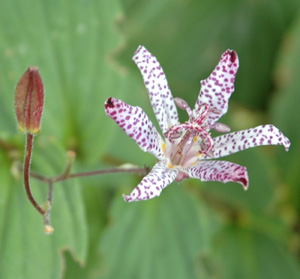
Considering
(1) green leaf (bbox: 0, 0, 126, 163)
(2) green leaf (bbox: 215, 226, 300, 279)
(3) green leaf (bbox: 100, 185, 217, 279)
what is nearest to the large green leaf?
(1) green leaf (bbox: 0, 0, 126, 163)

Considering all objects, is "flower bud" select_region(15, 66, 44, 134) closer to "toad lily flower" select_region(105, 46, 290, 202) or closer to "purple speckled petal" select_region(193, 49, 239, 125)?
"toad lily flower" select_region(105, 46, 290, 202)

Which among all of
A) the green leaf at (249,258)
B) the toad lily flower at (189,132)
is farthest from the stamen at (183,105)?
the green leaf at (249,258)

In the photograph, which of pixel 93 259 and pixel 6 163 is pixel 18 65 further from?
pixel 93 259

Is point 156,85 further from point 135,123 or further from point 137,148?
point 137,148

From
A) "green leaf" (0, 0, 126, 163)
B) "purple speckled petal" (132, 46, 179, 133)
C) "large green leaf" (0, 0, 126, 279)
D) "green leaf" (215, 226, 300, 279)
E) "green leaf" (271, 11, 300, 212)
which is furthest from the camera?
"green leaf" (271, 11, 300, 212)

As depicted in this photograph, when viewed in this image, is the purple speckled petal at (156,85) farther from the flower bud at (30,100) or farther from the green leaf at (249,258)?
the green leaf at (249,258)

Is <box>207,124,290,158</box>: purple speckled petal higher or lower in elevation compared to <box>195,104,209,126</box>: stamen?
lower
